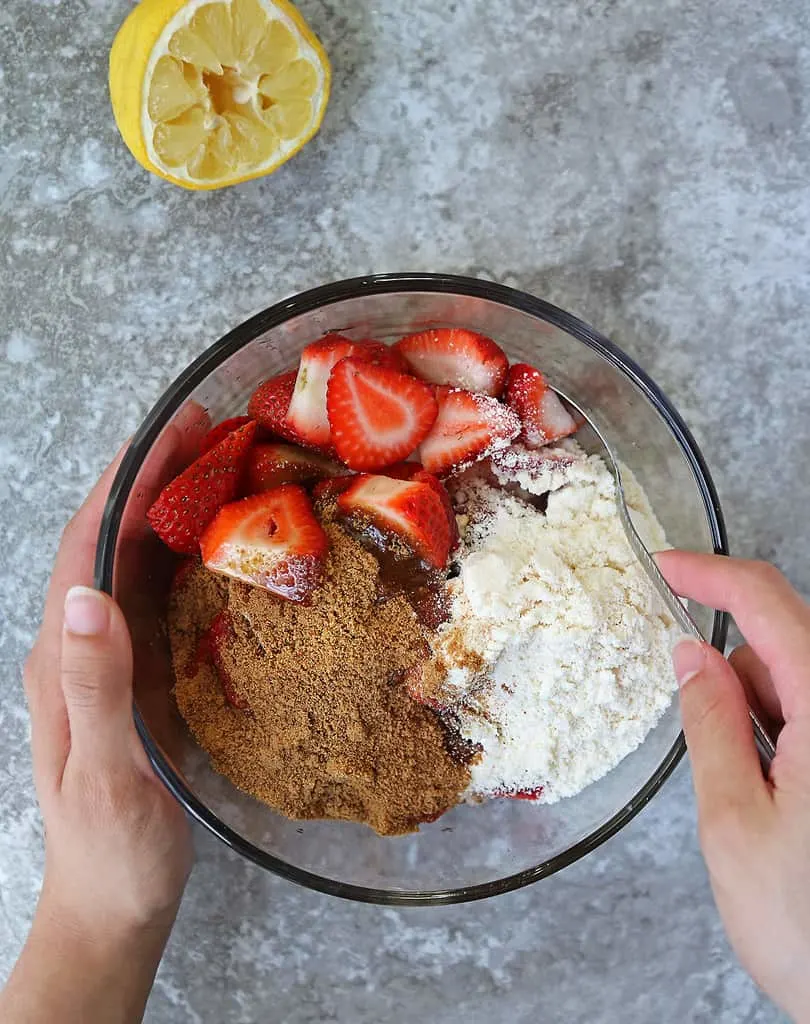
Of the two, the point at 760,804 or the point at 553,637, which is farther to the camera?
the point at 553,637

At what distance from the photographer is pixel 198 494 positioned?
1.08 metres

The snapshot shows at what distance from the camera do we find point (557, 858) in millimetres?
1172

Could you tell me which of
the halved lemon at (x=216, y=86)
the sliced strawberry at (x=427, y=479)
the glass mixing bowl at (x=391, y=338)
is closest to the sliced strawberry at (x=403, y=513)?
the sliced strawberry at (x=427, y=479)

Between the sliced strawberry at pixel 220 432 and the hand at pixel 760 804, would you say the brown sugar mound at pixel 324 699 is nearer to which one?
the sliced strawberry at pixel 220 432

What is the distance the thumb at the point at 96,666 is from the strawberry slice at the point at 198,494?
0.35 ft

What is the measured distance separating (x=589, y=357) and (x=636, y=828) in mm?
679

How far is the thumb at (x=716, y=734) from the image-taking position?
878 millimetres

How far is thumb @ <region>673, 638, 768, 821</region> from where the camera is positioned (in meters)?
0.88

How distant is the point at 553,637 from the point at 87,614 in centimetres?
52

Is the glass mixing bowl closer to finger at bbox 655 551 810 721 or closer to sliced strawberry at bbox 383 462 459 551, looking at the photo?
finger at bbox 655 551 810 721

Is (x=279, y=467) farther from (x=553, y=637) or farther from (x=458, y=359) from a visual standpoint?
(x=553, y=637)

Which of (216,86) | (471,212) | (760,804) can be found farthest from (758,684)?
(216,86)

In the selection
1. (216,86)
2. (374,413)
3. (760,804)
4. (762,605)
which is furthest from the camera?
(216,86)

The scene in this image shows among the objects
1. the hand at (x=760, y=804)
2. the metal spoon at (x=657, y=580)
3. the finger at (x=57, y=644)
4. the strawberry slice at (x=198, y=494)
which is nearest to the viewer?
the hand at (x=760, y=804)
